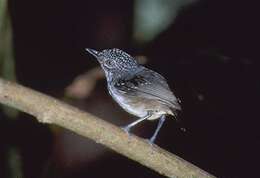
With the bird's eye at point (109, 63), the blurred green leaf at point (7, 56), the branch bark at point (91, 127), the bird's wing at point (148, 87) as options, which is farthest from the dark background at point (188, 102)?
the branch bark at point (91, 127)

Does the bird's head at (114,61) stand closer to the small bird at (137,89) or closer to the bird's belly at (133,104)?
the small bird at (137,89)

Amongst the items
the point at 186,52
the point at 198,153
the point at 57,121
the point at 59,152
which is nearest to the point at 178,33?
the point at 186,52

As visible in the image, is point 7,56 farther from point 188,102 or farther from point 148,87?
point 188,102

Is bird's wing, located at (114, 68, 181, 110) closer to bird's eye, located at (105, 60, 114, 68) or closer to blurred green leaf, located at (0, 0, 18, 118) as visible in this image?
bird's eye, located at (105, 60, 114, 68)

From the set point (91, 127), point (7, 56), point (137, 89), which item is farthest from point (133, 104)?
point (91, 127)

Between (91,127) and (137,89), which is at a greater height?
(91,127)

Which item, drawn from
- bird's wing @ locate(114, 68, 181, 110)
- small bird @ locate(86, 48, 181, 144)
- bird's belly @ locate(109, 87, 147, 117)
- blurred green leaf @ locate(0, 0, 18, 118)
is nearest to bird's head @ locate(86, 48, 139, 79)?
small bird @ locate(86, 48, 181, 144)
